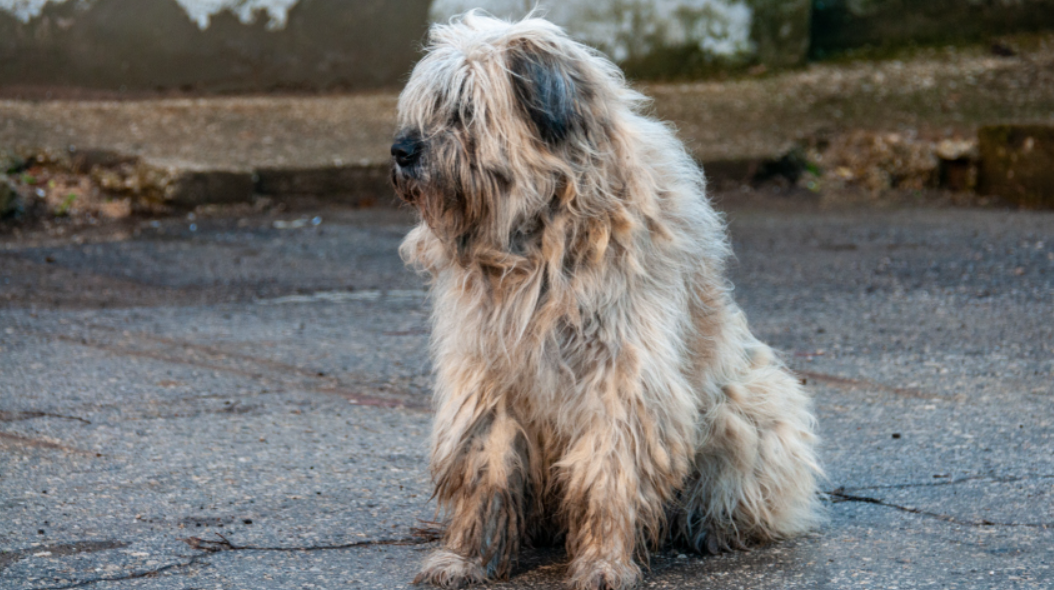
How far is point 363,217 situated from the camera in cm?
948

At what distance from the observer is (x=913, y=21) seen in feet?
40.0

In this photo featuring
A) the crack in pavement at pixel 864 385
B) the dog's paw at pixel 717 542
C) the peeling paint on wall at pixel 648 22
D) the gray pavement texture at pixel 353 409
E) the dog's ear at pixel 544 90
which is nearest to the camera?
the dog's ear at pixel 544 90

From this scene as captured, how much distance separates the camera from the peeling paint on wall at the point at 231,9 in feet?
33.5

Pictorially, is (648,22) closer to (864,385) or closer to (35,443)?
(864,385)

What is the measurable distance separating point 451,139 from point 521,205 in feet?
0.84

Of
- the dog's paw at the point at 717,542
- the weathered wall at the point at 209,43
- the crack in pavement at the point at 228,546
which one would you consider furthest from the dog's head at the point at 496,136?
the weathered wall at the point at 209,43

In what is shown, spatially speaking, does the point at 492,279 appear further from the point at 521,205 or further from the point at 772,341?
the point at 772,341

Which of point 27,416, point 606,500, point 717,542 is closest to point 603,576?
point 606,500

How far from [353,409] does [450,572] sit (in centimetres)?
185

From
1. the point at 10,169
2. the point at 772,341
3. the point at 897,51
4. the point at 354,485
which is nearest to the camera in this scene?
the point at 354,485

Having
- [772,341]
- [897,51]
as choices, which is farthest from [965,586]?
[897,51]

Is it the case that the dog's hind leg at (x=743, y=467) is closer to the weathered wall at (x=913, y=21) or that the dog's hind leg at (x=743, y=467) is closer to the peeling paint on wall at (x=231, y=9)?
the peeling paint on wall at (x=231, y=9)

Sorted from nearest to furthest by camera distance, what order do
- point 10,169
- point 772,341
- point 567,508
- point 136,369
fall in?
point 567,508 < point 136,369 < point 772,341 < point 10,169

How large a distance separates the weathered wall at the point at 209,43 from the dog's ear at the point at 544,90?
728cm
